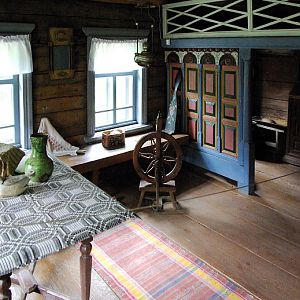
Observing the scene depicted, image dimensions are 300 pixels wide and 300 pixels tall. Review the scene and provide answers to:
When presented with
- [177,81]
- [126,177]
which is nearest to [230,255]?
[126,177]

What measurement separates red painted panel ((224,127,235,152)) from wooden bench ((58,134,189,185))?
3.76ft

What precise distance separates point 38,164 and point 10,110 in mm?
1799

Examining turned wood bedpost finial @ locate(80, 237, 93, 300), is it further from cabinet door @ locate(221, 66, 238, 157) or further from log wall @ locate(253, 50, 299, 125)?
log wall @ locate(253, 50, 299, 125)

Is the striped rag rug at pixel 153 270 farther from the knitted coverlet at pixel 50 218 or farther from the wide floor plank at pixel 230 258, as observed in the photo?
the knitted coverlet at pixel 50 218

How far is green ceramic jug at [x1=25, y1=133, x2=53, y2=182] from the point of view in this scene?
245 cm

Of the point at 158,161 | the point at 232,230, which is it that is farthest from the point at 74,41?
the point at 232,230

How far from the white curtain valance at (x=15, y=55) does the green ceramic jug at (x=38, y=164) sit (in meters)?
1.56

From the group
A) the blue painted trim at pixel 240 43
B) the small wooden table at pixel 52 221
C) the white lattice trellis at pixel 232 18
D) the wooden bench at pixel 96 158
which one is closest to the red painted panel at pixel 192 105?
the blue painted trim at pixel 240 43

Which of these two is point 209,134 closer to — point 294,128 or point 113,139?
point 113,139

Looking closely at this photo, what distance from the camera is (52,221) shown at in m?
1.97

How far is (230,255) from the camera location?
3221mm

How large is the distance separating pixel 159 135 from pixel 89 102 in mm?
1112

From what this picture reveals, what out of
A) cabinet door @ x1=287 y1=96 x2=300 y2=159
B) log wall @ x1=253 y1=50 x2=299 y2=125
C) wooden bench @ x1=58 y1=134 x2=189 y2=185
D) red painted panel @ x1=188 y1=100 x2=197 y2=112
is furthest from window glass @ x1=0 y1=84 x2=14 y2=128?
log wall @ x1=253 y1=50 x2=299 y2=125

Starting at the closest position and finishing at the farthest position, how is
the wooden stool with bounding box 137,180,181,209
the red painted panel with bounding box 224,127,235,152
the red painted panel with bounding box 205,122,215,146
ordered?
the wooden stool with bounding box 137,180,181,209, the red painted panel with bounding box 224,127,235,152, the red painted panel with bounding box 205,122,215,146
